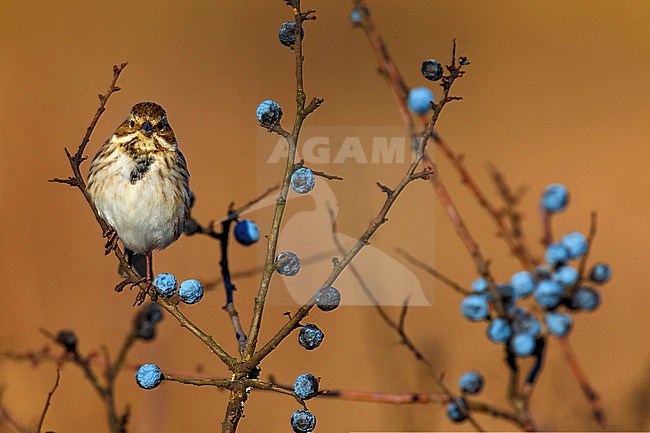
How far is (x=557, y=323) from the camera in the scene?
126 cm

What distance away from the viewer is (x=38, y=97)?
519 cm

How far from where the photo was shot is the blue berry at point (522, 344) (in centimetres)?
118

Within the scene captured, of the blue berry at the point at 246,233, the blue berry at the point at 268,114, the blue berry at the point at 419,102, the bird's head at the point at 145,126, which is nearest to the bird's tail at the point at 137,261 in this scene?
the bird's head at the point at 145,126

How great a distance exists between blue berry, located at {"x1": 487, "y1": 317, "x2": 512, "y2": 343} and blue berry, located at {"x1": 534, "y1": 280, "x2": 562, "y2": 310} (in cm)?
9

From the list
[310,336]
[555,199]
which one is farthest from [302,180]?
[555,199]

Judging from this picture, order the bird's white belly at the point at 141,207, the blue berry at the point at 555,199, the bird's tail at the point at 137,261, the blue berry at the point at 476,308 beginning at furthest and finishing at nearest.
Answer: the bird's tail at the point at 137,261, the bird's white belly at the point at 141,207, the blue berry at the point at 555,199, the blue berry at the point at 476,308

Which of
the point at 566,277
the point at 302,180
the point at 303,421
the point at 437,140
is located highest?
the point at 437,140

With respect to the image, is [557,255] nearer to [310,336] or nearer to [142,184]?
[310,336]

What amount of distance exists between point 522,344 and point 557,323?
105 mm

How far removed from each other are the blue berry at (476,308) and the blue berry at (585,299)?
0.45 feet

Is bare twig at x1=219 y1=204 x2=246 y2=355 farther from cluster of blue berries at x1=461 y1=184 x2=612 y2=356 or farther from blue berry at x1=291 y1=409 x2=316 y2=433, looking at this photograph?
cluster of blue berries at x1=461 y1=184 x2=612 y2=356

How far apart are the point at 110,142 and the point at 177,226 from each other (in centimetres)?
26

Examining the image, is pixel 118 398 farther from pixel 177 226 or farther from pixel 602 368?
pixel 602 368

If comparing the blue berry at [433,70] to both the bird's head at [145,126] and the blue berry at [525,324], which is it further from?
the bird's head at [145,126]
